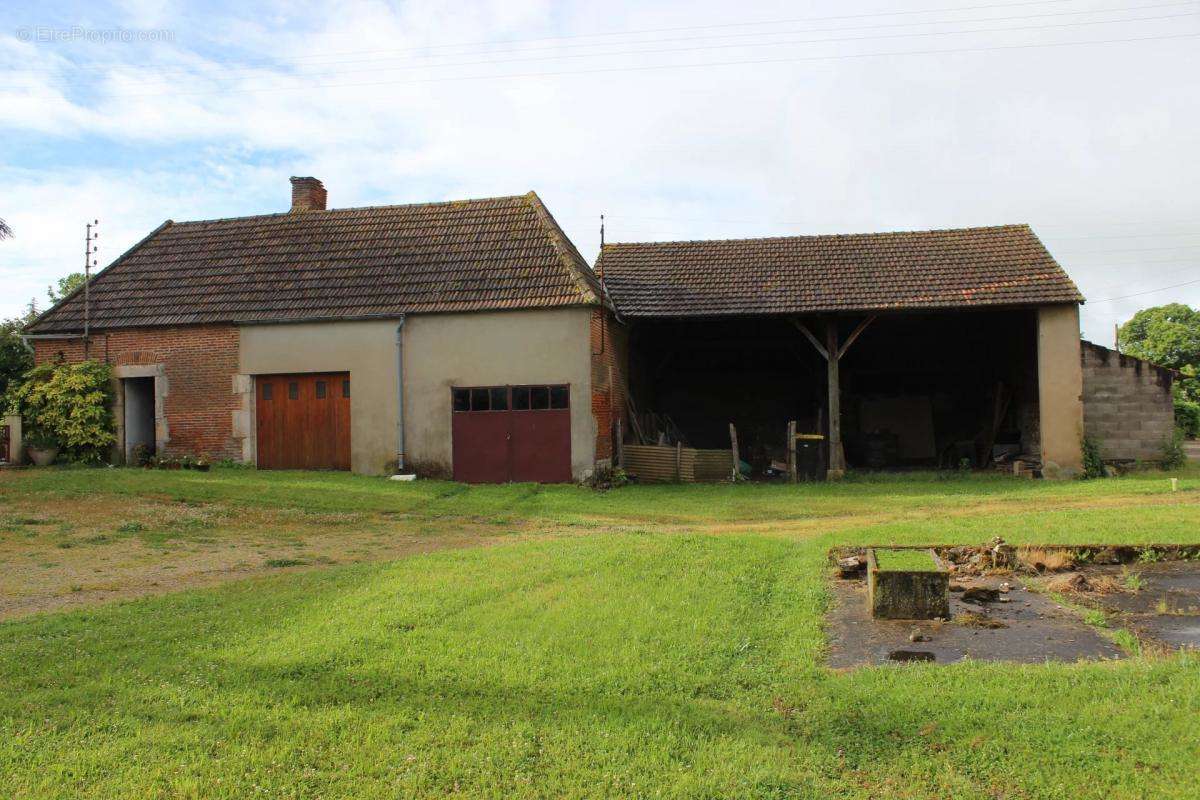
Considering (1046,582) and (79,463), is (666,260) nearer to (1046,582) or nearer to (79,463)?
(79,463)

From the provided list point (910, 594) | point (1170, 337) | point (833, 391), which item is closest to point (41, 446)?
point (833, 391)

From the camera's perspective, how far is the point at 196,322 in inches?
794

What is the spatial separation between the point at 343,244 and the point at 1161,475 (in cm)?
1832

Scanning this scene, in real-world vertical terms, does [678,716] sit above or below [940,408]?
below

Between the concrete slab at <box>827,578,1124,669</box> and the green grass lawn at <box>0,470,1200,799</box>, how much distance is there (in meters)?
0.29

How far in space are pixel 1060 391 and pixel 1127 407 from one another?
274cm

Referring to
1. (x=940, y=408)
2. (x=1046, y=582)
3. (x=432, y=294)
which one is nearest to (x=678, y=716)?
(x=1046, y=582)

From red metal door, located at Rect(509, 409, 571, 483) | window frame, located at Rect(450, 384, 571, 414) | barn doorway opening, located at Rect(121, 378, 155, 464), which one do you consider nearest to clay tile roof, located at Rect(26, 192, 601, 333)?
barn doorway opening, located at Rect(121, 378, 155, 464)

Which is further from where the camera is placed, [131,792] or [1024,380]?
[1024,380]

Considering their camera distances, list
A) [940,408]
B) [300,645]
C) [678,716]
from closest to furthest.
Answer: [678,716] → [300,645] → [940,408]

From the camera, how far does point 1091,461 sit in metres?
19.2

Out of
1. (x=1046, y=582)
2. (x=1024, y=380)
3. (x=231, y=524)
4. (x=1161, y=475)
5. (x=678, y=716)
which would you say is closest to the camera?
(x=678, y=716)

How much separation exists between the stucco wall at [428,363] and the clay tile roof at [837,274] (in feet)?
8.16

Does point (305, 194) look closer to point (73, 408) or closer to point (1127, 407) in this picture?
point (73, 408)
